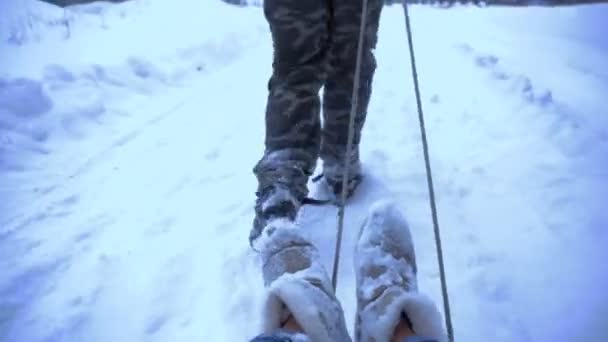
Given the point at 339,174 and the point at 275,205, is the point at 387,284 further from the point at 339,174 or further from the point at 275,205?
the point at 339,174

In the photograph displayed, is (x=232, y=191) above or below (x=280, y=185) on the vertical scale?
below

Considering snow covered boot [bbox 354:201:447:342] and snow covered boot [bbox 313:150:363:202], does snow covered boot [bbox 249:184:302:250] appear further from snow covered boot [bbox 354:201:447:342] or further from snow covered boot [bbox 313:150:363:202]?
snow covered boot [bbox 313:150:363:202]

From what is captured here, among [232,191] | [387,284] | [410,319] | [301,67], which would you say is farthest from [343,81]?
[410,319]

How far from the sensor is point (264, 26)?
7.16 metres

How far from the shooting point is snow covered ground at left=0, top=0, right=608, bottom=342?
138cm

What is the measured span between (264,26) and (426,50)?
3212 mm

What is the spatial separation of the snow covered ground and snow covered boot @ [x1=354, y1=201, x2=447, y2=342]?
0.94 ft

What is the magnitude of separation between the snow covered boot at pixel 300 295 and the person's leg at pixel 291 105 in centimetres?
28

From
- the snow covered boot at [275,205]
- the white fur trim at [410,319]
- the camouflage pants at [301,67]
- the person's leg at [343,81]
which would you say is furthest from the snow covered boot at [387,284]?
the person's leg at [343,81]

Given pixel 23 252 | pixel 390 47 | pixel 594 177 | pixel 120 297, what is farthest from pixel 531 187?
pixel 390 47

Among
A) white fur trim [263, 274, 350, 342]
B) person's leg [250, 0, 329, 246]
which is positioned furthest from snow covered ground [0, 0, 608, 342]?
white fur trim [263, 274, 350, 342]

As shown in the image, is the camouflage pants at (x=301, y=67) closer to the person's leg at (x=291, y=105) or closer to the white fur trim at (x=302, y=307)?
the person's leg at (x=291, y=105)

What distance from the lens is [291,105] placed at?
Answer: 5.15 ft

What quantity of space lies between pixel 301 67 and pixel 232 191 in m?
0.76
